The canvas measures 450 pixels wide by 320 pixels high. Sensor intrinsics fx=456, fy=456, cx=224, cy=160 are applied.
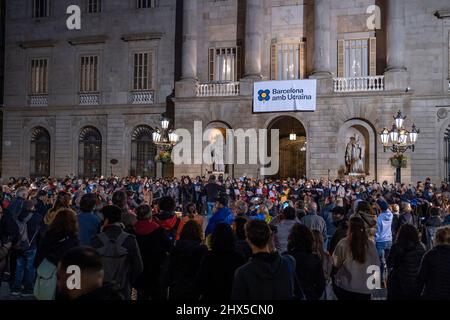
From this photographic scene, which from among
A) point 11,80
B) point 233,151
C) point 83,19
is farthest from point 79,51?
point 233,151

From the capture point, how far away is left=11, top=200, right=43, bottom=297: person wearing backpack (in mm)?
8461

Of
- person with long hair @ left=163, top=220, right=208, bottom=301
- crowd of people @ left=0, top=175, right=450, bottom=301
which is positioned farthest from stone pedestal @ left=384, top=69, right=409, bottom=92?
person with long hair @ left=163, top=220, right=208, bottom=301

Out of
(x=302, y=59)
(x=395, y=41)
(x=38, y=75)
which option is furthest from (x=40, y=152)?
(x=395, y=41)

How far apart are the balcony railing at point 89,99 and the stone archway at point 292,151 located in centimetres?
1245

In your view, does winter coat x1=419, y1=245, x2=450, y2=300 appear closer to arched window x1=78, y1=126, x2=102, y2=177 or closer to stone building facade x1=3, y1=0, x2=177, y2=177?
stone building facade x1=3, y1=0, x2=177, y2=177

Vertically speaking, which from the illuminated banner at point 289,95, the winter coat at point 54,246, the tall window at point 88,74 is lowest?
the winter coat at point 54,246

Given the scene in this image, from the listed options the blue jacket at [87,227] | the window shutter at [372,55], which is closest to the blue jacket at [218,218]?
the blue jacket at [87,227]

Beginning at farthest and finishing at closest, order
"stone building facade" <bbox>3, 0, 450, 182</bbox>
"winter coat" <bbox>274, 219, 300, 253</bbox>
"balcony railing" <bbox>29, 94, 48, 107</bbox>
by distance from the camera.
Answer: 1. "balcony railing" <bbox>29, 94, 48, 107</bbox>
2. "stone building facade" <bbox>3, 0, 450, 182</bbox>
3. "winter coat" <bbox>274, 219, 300, 253</bbox>

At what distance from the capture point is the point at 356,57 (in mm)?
27359

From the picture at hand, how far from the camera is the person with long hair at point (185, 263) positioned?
5367 millimetres

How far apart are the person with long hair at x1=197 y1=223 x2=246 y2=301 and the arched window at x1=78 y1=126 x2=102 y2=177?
27.8 m

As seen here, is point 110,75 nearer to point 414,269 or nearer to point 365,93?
point 365,93

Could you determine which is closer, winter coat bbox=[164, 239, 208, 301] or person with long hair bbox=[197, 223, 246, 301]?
person with long hair bbox=[197, 223, 246, 301]

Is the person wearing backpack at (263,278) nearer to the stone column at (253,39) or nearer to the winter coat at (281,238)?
the winter coat at (281,238)
